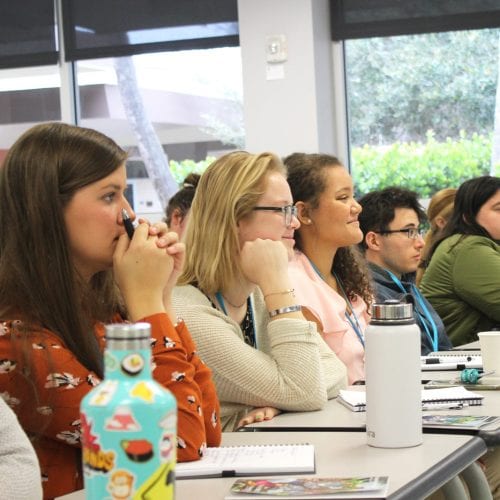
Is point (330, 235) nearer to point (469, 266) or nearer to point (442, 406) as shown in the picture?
point (442, 406)

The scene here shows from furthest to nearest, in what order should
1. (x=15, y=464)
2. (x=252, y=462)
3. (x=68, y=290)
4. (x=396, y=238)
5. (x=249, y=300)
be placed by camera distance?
(x=396, y=238), (x=249, y=300), (x=68, y=290), (x=252, y=462), (x=15, y=464)

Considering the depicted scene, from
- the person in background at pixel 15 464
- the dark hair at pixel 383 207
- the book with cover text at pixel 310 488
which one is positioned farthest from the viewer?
the dark hair at pixel 383 207

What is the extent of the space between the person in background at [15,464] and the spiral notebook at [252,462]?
32cm

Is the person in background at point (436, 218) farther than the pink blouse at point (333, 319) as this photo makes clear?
Yes

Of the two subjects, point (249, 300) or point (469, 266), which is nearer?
point (249, 300)

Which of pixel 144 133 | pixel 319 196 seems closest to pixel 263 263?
pixel 319 196

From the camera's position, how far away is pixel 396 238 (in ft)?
13.1

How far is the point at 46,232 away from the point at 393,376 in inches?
25.4

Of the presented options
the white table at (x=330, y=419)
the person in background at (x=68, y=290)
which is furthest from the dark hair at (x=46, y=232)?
the white table at (x=330, y=419)

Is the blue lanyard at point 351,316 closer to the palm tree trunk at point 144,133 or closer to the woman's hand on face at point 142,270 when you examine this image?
the woman's hand on face at point 142,270

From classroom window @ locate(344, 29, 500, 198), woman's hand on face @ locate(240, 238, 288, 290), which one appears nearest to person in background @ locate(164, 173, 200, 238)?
woman's hand on face @ locate(240, 238, 288, 290)

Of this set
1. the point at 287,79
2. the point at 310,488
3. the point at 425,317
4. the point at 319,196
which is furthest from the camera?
the point at 287,79

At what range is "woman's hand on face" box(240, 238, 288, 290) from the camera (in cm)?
227

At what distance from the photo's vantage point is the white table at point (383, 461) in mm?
1426
